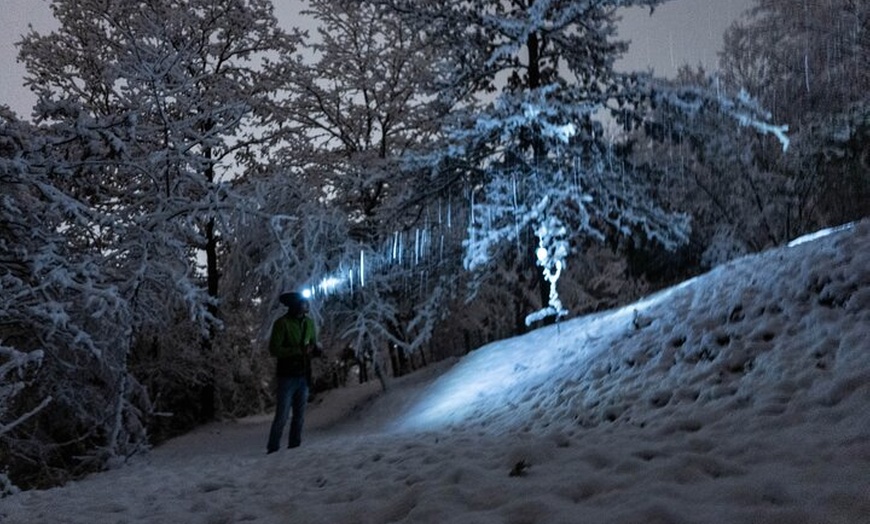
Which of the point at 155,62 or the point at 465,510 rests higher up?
the point at 155,62

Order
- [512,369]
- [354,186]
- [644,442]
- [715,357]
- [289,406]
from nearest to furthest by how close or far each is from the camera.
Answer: [644,442]
[715,357]
[289,406]
[512,369]
[354,186]

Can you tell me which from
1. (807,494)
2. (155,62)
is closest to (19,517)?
(807,494)

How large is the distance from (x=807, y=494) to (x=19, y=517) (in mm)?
5501

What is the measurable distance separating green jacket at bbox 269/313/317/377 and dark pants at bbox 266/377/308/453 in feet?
0.40

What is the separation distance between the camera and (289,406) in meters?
8.38

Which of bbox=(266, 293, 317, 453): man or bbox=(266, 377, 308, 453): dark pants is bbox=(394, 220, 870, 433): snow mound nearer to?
bbox=(266, 377, 308, 453): dark pants

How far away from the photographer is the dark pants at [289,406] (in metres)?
8.27

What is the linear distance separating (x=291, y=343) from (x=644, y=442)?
498 cm

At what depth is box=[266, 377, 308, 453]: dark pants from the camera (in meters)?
8.27

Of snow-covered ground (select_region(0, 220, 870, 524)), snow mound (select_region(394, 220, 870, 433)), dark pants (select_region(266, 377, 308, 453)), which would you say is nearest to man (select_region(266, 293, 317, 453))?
dark pants (select_region(266, 377, 308, 453))

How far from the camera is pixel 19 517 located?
16.4ft

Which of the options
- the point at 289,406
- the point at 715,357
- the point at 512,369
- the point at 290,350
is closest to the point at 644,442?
the point at 715,357

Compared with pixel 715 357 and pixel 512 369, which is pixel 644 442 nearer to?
pixel 715 357

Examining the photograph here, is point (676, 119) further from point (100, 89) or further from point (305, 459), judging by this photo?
point (100, 89)
